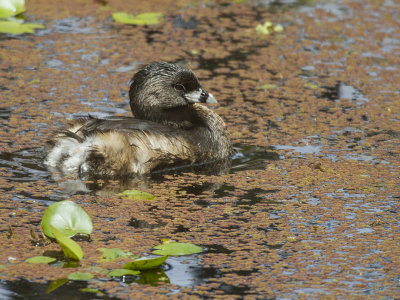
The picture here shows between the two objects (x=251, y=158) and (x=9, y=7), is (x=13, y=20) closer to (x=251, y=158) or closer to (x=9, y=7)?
(x=9, y=7)

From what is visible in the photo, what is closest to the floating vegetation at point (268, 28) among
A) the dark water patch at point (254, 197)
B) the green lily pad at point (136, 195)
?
the dark water patch at point (254, 197)

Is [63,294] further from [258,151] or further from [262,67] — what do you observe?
[262,67]

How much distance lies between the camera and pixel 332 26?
11.8m

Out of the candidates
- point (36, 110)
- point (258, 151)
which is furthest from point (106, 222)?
point (36, 110)

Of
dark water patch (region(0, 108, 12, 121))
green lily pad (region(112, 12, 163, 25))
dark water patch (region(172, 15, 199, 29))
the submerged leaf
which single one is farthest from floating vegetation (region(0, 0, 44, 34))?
the submerged leaf

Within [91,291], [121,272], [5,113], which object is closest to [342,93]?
[5,113]

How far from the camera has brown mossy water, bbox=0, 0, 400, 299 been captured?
5262 mm

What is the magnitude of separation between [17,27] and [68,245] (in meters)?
6.32

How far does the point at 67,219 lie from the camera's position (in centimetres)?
561

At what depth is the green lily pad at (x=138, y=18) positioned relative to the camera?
11391 millimetres

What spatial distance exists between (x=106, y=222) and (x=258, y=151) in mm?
2261

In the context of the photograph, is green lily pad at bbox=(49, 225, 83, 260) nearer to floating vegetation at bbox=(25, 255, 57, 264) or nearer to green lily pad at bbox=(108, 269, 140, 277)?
floating vegetation at bbox=(25, 255, 57, 264)

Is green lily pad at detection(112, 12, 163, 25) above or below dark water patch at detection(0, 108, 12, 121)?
above

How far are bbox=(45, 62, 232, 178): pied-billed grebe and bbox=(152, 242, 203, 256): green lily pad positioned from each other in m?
1.58
